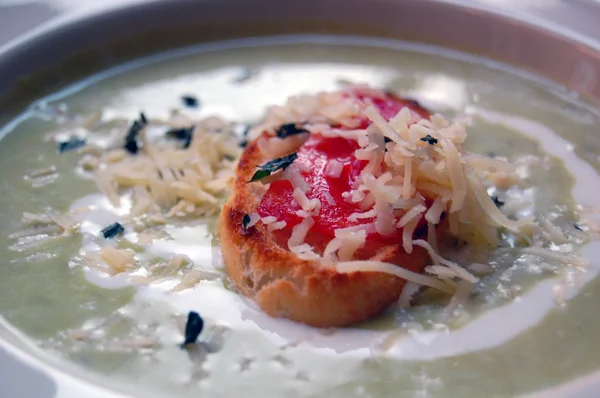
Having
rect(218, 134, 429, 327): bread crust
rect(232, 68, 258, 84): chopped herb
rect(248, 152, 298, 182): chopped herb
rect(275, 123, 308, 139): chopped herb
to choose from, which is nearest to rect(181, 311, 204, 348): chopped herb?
rect(218, 134, 429, 327): bread crust

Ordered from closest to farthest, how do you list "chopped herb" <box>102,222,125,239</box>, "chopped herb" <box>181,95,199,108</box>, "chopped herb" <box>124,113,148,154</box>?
"chopped herb" <box>102,222,125,239</box>
"chopped herb" <box>124,113,148,154</box>
"chopped herb" <box>181,95,199,108</box>

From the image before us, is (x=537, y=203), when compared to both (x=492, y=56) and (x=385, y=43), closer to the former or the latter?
(x=492, y=56)

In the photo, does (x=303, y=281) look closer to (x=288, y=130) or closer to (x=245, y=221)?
(x=245, y=221)

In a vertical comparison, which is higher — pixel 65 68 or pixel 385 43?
pixel 385 43

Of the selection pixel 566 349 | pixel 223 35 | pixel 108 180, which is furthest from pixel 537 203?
pixel 223 35

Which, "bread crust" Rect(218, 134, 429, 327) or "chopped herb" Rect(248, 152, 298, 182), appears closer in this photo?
"bread crust" Rect(218, 134, 429, 327)

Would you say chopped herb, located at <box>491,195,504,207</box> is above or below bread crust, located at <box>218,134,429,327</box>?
above

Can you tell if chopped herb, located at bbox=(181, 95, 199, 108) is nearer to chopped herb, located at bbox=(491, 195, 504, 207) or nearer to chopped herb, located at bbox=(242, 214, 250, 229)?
chopped herb, located at bbox=(242, 214, 250, 229)
